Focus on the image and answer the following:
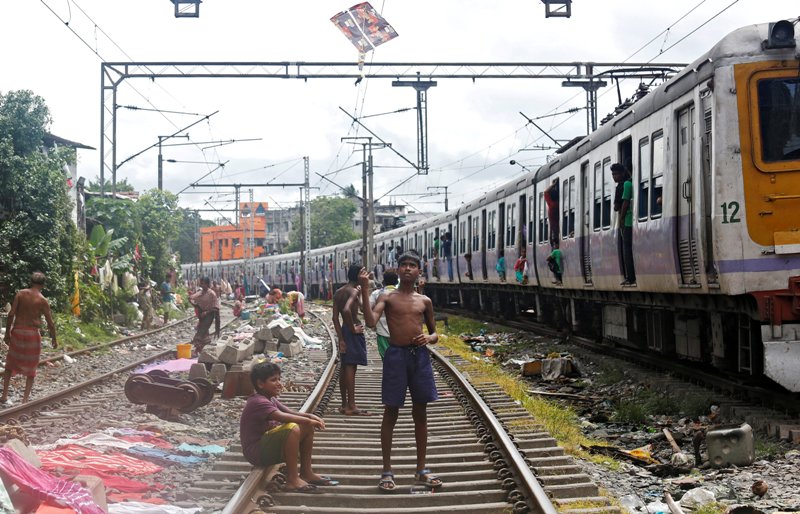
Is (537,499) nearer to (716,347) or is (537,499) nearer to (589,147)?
(716,347)

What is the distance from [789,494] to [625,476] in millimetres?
Result: 1376

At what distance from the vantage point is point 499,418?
9438 millimetres

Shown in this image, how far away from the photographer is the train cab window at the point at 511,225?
21703 mm

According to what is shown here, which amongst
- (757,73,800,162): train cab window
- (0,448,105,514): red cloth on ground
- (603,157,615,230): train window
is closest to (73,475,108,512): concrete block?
(0,448,105,514): red cloth on ground

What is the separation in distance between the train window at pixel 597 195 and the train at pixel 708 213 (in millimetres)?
17

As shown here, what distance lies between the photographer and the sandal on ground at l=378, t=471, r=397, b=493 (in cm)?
639

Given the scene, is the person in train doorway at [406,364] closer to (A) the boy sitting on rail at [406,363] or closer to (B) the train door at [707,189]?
(A) the boy sitting on rail at [406,363]

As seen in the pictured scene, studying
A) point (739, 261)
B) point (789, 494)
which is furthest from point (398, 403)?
point (739, 261)

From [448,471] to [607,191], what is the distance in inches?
280

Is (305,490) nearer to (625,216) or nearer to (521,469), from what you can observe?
(521,469)

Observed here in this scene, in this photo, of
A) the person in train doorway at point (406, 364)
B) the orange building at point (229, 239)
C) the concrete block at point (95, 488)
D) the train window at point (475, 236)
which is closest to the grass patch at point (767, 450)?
the person in train doorway at point (406, 364)

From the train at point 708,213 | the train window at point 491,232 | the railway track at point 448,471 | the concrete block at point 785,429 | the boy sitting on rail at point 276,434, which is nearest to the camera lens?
the railway track at point 448,471

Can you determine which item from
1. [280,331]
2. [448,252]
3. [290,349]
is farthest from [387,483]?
[448,252]

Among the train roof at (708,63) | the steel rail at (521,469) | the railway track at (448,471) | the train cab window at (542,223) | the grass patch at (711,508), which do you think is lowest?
the grass patch at (711,508)
